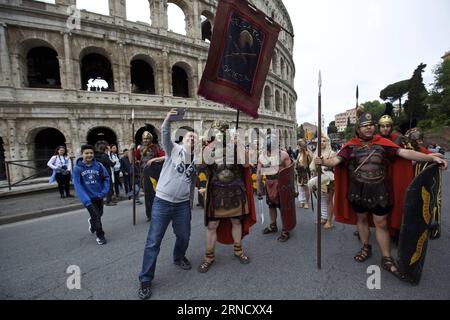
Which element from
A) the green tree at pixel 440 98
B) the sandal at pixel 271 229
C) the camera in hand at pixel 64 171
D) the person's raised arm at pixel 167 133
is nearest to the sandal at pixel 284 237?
the sandal at pixel 271 229

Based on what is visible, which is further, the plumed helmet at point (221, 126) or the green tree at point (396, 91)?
the green tree at point (396, 91)

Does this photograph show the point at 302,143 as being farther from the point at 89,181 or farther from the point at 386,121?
the point at 89,181

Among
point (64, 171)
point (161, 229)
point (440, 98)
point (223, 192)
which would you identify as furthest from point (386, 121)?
point (440, 98)

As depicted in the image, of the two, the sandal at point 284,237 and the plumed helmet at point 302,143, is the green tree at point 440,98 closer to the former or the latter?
the plumed helmet at point 302,143

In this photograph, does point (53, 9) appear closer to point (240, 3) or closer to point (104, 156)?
point (104, 156)

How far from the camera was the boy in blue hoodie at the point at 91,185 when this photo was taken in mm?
3709

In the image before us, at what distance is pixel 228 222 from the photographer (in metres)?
3.15

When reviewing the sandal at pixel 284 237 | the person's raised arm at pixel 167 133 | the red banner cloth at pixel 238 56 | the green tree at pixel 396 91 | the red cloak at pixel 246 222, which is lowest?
the sandal at pixel 284 237

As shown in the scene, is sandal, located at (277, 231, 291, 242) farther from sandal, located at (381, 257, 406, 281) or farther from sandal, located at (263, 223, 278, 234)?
sandal, located at (381, 257, 406, 281)

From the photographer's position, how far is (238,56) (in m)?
3.04

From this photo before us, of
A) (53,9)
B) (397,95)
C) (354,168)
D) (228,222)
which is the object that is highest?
(397,95)

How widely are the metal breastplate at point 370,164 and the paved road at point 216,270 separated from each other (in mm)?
1195
